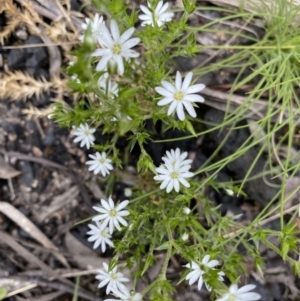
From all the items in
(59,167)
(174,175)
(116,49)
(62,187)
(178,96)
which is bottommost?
(62,187)

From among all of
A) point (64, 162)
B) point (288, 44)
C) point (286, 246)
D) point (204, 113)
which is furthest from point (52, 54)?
point (286, 246)

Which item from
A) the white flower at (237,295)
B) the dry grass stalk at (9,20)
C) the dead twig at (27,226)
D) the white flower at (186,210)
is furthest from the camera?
the dead twig at (27,226)

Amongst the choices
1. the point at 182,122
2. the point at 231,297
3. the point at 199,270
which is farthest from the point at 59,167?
the point at 231,297

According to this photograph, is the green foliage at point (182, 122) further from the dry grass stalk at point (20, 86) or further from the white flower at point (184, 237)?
the dry grass stalk at point (20, 86)

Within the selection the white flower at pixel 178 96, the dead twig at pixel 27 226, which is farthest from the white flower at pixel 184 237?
the dead twig at pixel 27 226

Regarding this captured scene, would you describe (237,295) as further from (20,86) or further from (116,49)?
(20,86)

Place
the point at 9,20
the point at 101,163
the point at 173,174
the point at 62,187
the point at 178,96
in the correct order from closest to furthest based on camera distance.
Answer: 1. the point at 178,96
2. the point at 173,174
3. the point at 101,163
4. the point at 9,20
5. the point at 62,187

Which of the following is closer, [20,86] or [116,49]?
[116,49]

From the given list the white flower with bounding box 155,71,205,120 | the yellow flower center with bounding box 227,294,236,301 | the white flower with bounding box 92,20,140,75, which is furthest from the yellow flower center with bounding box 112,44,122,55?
the yellow flower center with bounding box 227,294,236,301

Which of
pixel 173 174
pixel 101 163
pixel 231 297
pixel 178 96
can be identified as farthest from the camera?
pixel 101 163

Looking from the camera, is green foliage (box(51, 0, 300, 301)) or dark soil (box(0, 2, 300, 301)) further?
dark soil (box(0, 2, 300, 301))

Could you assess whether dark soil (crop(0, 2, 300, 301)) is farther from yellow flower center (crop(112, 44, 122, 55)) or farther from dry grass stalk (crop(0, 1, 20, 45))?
yellow flower center (crop(112, 44, 122, 55))

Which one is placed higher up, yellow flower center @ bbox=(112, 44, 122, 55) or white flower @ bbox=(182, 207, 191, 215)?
yellow flower center @ bbox=(112, 44, 122, 55)
